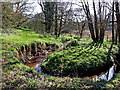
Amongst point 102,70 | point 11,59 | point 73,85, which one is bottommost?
point 102,70

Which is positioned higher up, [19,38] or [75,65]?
[19,38]

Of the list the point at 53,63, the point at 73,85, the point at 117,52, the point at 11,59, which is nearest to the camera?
the point at 73,85

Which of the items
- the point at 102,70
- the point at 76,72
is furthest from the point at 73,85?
the point at 102,70

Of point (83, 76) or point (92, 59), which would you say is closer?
point (83, 76)

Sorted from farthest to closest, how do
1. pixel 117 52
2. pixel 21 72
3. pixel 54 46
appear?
pixel 54 46 → pixel 117 52 → pixel 21 72

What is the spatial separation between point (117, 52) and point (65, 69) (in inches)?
229

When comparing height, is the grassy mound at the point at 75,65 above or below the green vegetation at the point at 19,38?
below

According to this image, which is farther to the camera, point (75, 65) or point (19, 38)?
point (19, 38)

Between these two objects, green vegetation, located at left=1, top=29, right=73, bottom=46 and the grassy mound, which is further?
green vegetation, located at left=1, top=29, right=73, bottom=46

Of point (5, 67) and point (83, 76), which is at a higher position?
point (5, 67)

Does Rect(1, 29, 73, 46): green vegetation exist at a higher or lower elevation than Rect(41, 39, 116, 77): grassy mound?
higher

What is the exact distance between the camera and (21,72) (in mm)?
5039

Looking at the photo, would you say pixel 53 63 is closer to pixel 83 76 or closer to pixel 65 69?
pixel 65 69

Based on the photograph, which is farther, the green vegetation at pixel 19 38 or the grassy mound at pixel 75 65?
the green vegetation at pixel 19 38
